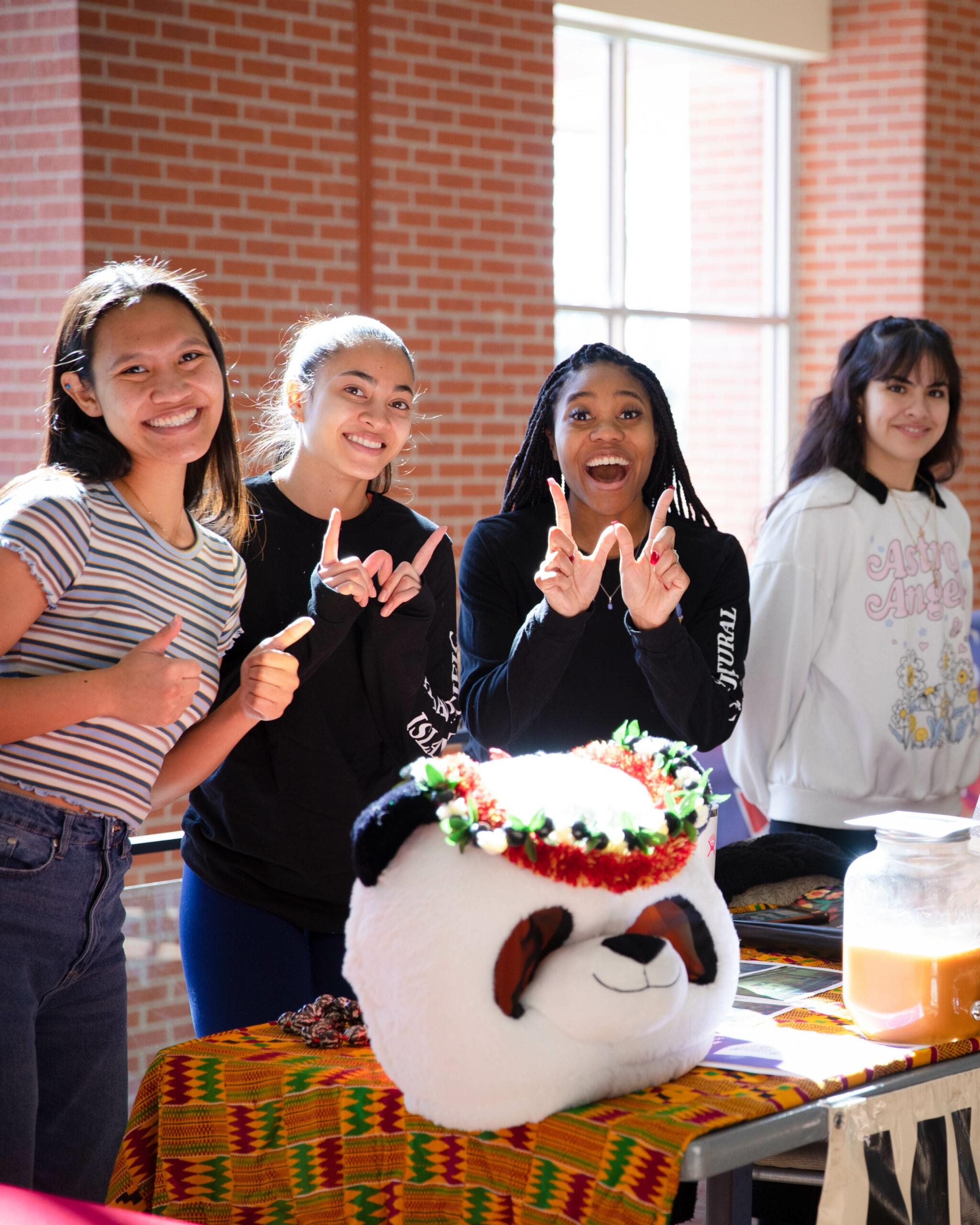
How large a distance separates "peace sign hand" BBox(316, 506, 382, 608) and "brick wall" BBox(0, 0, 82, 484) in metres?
2.94

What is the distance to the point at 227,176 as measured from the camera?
4.82 m

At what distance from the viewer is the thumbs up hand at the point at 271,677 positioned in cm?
176

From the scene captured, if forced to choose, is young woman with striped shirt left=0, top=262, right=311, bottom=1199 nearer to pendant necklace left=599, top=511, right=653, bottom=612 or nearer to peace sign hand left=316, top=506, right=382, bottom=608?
peace sign hand left=316, top=506, right=382, bottom=608

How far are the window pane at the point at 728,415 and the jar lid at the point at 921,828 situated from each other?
570 cm

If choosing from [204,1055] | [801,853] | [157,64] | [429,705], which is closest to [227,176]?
[157,64]

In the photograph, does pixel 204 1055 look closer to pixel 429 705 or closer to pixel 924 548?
pixel 429 705

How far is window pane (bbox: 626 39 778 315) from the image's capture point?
672 centimetres

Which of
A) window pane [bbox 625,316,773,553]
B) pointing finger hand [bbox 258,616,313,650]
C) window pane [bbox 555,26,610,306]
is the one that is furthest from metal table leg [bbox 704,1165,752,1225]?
window pane [bbox 625,316,773,553]

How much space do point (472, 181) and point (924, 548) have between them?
326 cm

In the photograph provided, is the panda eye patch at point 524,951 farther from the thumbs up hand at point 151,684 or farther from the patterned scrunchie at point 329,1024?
the thumbs up hand at point 151,684

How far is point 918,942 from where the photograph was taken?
1407mm

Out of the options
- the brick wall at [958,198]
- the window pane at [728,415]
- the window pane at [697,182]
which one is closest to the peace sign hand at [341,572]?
the window pane at [697,182]

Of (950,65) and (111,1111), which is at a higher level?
(950,65)

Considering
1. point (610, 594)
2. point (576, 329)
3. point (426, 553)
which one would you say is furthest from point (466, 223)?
point (426, 553)
